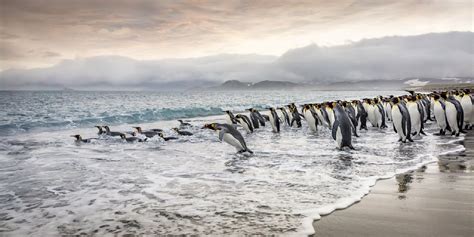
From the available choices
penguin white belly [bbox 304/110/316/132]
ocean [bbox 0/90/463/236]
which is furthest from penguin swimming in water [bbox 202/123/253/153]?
penguin white belly [bbox 304/110/316/132]

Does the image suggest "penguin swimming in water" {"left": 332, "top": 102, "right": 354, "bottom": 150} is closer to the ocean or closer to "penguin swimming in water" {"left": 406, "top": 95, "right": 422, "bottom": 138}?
the ocean

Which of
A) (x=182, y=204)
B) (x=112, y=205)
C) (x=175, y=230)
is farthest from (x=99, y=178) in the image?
(x=175, y=230)

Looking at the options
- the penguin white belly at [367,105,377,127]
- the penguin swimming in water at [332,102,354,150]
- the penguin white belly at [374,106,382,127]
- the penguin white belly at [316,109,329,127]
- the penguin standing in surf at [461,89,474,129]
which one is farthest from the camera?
the penguin white belly at [367,105,377,127]

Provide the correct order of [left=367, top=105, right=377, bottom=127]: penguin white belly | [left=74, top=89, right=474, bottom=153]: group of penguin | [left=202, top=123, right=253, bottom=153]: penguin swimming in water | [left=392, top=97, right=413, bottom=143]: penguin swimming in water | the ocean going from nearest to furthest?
the ocean → [left=202, top=123, right=253, bottom=153]: penguin swimming in water → [left=74, top=89, right=474, bottom=153]: group of penguin → [left=392, top=97, right=413, bottom=143]: penguin swimming in water → [left=367, top=105, right=377, bottom=127]: penguin white belly

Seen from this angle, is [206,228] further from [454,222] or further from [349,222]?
[454,222]

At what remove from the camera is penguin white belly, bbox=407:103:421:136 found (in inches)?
443

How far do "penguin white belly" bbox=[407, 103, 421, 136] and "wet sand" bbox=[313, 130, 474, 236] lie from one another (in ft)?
19.0

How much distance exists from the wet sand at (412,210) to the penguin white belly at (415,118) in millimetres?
5786

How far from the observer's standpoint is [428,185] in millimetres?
5055

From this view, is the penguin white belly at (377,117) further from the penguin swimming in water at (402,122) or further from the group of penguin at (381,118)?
the penguin swimming in water at (402,122)

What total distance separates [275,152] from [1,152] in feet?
24.3

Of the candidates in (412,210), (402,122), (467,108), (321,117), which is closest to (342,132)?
(402,122)

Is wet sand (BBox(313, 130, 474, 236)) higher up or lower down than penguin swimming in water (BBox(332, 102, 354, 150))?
lower down

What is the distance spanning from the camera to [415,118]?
37.0ft
